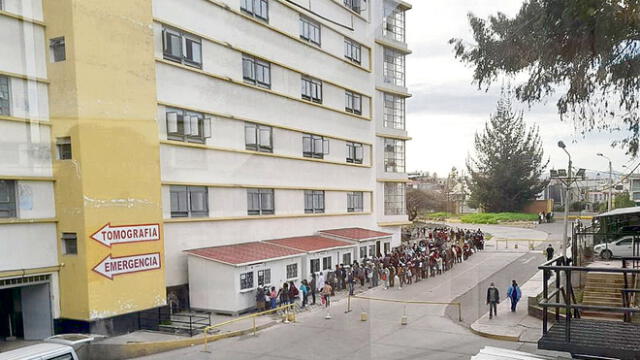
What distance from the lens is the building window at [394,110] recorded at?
9.02 ft

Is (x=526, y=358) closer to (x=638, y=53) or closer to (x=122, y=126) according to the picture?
(x=638, y=53)

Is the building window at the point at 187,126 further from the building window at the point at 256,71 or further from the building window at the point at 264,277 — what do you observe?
the building window at the point at 264,277

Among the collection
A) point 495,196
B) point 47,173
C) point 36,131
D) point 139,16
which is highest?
point 139,16

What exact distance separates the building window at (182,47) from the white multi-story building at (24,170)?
1.35 metres

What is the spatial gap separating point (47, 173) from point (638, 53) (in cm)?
257

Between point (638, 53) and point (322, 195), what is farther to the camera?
point (322, 195)

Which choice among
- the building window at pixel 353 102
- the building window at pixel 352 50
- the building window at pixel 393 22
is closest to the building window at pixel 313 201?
the building window at pixel 353 102

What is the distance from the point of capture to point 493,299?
174 inches

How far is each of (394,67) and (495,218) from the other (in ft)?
3.72

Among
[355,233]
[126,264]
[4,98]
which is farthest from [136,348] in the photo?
[355,233]

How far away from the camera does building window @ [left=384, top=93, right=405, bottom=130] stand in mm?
2748

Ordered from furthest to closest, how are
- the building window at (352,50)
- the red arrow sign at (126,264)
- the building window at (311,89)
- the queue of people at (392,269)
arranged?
the queue of people at (392,269) → the building window at (311,89) → the building window at (352,50) → the red arrow sign at (126,264)

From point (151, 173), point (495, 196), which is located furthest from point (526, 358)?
point (151, 173)

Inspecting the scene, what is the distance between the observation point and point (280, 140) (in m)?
3.70
